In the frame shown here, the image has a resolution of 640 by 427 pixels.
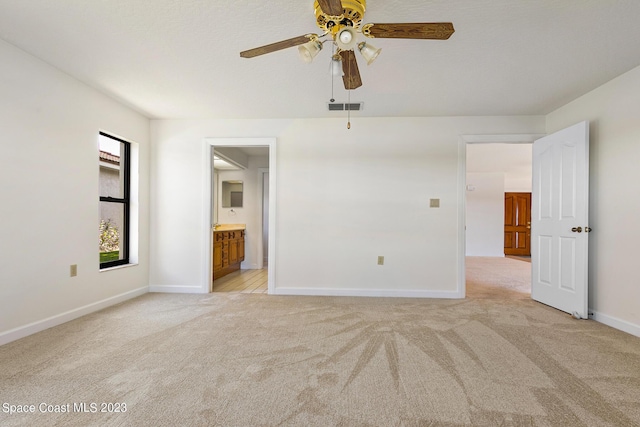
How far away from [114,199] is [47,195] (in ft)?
2.96

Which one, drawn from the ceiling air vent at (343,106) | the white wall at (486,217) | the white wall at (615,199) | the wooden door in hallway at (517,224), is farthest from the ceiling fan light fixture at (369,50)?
the wooden door in hallway at (517,224)

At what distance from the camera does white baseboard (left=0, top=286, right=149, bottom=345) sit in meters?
2.22

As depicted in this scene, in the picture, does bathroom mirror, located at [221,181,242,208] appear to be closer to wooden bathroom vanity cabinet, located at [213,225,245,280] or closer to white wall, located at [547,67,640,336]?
wooden bathroom vanity cabinet, located at [213,225,245,280]

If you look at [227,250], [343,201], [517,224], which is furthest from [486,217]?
[227,250]

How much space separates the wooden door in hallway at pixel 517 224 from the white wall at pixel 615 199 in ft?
22.3

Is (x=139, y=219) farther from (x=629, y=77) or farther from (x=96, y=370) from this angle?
(x=629, y=77)

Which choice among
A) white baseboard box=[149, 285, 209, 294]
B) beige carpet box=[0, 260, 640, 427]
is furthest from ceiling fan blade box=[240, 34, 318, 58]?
white baseboard box=[149, 285, 209, 294]

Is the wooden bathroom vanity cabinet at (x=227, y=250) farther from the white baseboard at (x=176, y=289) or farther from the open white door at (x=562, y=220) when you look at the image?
the open white door at (x=562, y=220)

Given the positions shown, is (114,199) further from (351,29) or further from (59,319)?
(351,29)

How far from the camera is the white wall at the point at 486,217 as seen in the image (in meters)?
8.44

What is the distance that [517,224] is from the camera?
905 centimetres

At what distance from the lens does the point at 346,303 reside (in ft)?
11.0

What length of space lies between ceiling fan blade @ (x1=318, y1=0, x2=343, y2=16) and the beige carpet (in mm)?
1966

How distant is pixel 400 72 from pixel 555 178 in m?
2.25
